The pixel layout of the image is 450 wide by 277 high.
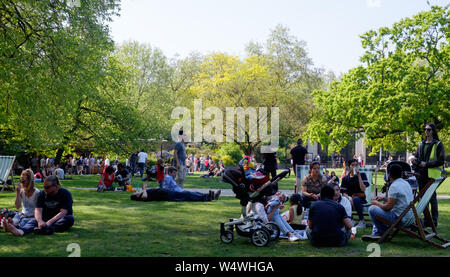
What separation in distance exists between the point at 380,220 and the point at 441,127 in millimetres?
25252

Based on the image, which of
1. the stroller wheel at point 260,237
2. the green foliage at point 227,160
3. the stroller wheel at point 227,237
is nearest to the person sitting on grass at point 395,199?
the stroller wheel at point 260,237

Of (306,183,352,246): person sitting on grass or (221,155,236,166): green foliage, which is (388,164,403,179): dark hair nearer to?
(306,183,352,246): person sitting on grass

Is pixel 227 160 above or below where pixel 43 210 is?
above

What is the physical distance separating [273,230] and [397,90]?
80.6 feet

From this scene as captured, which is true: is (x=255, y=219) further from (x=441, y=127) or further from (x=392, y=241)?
(x=441, y=127)

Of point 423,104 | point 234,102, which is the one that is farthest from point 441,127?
point 234,102

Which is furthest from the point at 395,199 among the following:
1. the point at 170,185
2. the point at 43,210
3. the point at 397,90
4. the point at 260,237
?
the point at 397,90

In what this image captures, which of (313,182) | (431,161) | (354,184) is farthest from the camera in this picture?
(354,184)

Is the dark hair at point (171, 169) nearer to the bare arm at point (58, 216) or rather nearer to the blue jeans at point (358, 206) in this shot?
the blue jeans at point (358, 206)

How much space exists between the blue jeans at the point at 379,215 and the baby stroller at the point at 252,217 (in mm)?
1580

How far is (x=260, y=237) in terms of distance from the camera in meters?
7.56

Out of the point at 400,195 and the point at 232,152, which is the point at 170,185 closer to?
the point at 400,195

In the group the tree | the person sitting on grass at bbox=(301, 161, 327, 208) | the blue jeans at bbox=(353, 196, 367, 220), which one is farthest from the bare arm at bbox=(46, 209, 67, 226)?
the tree

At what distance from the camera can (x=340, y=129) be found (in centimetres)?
3350
